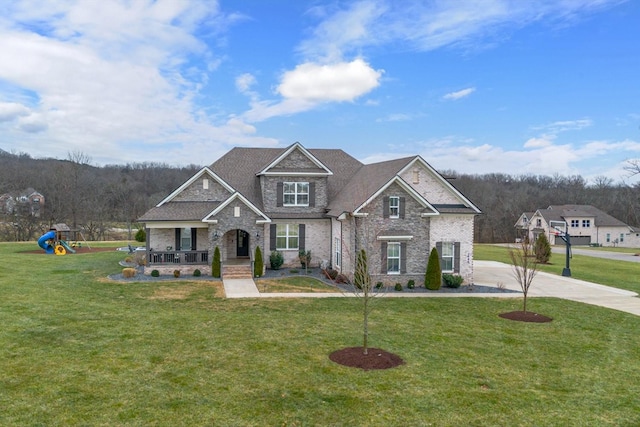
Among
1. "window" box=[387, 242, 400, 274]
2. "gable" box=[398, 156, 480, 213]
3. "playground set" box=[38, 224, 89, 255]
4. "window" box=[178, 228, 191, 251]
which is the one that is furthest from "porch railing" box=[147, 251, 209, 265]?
"playground set" box=[38, 224, 89, 255]

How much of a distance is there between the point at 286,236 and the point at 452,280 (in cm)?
1028

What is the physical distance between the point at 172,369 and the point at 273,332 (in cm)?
412

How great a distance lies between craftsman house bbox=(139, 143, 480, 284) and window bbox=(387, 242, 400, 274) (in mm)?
54

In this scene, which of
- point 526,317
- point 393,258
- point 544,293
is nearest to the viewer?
point 526,317

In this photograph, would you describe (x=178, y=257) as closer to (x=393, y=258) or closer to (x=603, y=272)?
(x=393, y=258)

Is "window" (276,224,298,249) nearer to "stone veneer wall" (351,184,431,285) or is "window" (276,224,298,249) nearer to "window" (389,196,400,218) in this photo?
"stone veneer wall" (351,184,431,285)

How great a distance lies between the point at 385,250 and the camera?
76.8ft

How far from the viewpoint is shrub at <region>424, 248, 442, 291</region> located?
2327 cm

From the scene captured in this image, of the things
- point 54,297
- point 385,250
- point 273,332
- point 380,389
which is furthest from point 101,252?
point 380,389

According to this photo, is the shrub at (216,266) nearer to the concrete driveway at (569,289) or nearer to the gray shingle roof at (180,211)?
the gray shingle roof at (180,211)

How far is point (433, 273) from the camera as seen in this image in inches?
918

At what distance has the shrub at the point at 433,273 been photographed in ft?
76.3

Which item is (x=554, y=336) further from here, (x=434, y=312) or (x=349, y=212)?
(x=349, y=212)

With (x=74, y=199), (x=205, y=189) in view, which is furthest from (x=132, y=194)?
(x=205, y=189)
